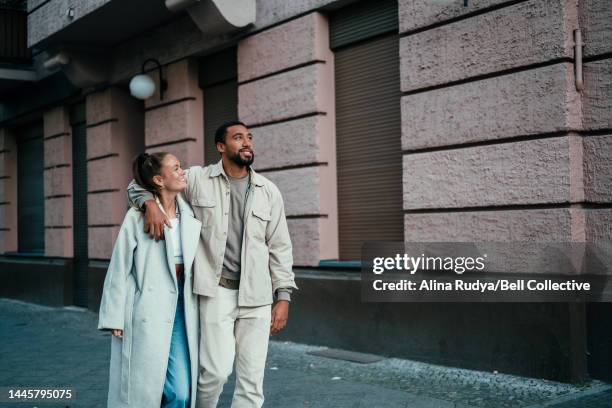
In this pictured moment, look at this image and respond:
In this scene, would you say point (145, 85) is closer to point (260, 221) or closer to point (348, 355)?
point (348, 355)

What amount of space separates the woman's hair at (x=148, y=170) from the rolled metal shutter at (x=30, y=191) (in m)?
11.6

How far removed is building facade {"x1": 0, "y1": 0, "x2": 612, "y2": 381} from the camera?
19.5 ft

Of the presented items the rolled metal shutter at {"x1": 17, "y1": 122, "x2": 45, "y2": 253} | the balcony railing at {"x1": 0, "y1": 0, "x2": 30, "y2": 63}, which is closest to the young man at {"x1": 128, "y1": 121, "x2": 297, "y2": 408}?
the balcony railing at {"x1": 0, "y1": 0, "x2": 30, "y2": 63}

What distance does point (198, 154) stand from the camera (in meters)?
10.5

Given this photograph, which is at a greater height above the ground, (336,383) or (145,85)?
(145,85)

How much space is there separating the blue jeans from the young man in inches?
4.8

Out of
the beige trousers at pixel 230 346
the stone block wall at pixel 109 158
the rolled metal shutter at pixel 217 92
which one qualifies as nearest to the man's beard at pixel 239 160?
the beige trousers at pixel 230 346

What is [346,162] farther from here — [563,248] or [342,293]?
[563,248]

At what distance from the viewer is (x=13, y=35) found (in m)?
14.2

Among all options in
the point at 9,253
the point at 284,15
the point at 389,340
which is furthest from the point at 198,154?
the point at 9,253

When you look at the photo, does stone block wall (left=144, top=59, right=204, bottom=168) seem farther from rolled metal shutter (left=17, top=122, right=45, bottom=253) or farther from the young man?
the young man

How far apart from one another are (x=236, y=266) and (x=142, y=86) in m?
7.01

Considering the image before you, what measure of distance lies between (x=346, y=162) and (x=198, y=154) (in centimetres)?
298


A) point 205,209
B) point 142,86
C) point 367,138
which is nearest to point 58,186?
point 142,86
